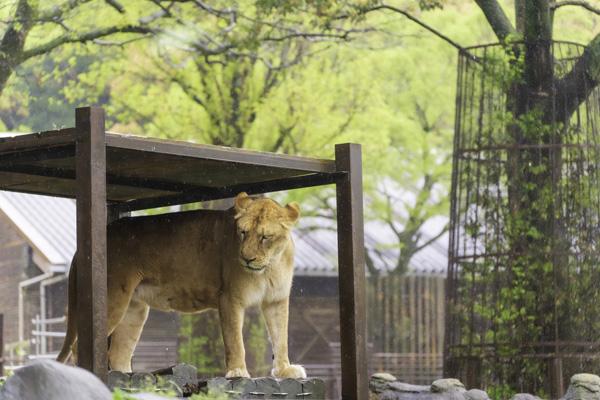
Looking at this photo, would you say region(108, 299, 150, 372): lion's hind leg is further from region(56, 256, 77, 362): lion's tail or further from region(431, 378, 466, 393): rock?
region(431, 378, 466, 393): rock

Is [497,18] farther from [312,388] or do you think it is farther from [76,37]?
[312,388]

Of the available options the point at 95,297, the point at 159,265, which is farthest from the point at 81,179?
the point at 159,265

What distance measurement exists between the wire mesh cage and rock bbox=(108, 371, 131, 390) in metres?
6.44

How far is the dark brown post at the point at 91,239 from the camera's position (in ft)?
21.0

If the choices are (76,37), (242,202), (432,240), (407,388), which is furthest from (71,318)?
(432,240)

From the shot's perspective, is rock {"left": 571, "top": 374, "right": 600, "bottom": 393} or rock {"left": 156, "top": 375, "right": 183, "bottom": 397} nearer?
rock {"left": 156, "top": 375, "right": 183, "bottom": 397}

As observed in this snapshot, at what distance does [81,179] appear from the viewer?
651cm

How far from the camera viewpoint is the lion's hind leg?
8445mm

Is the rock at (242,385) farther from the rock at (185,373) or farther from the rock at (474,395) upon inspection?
the rock at (474,395)

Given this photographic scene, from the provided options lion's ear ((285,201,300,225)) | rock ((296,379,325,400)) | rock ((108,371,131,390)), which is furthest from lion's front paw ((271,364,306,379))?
rock ((108,371,131,390))

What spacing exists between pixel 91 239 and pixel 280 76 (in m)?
14.6

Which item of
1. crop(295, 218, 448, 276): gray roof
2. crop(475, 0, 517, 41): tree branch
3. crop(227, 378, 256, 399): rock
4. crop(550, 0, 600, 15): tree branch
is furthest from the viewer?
crop(295, 218, 448, 276): gray roof

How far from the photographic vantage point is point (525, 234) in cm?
1343

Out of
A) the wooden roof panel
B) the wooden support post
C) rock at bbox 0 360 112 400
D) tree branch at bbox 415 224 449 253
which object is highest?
tree branch at bbox 415 224 449 253
